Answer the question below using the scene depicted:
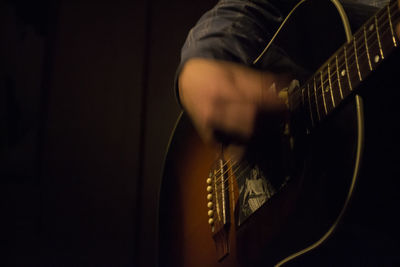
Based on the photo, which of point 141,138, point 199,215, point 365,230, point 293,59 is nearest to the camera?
point 365,230

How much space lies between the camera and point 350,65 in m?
0.40

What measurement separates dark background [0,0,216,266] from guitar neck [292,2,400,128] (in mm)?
912

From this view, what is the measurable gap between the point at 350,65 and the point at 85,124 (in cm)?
112

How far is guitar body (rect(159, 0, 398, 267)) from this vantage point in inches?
15.5

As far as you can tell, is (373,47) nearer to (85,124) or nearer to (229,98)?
(229,98)

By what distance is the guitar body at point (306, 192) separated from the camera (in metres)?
0.39

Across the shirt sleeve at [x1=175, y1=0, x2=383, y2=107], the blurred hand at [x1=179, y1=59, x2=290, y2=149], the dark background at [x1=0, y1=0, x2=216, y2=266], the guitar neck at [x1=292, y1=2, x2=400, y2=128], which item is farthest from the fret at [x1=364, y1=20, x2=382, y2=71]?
the dark background at [x1=0, y1=0, x2=216, y2=266]

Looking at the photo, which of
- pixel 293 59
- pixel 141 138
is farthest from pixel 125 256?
pixel 293 59

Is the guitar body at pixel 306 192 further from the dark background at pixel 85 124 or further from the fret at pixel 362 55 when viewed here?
the dark background at pixel 85 124

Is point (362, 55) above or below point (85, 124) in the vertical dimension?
below

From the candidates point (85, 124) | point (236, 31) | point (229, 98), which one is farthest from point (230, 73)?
point (85, 124)

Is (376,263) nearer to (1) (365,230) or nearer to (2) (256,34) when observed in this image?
(1) (365,230)

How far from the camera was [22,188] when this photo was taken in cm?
130

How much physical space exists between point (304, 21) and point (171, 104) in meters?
0.90
